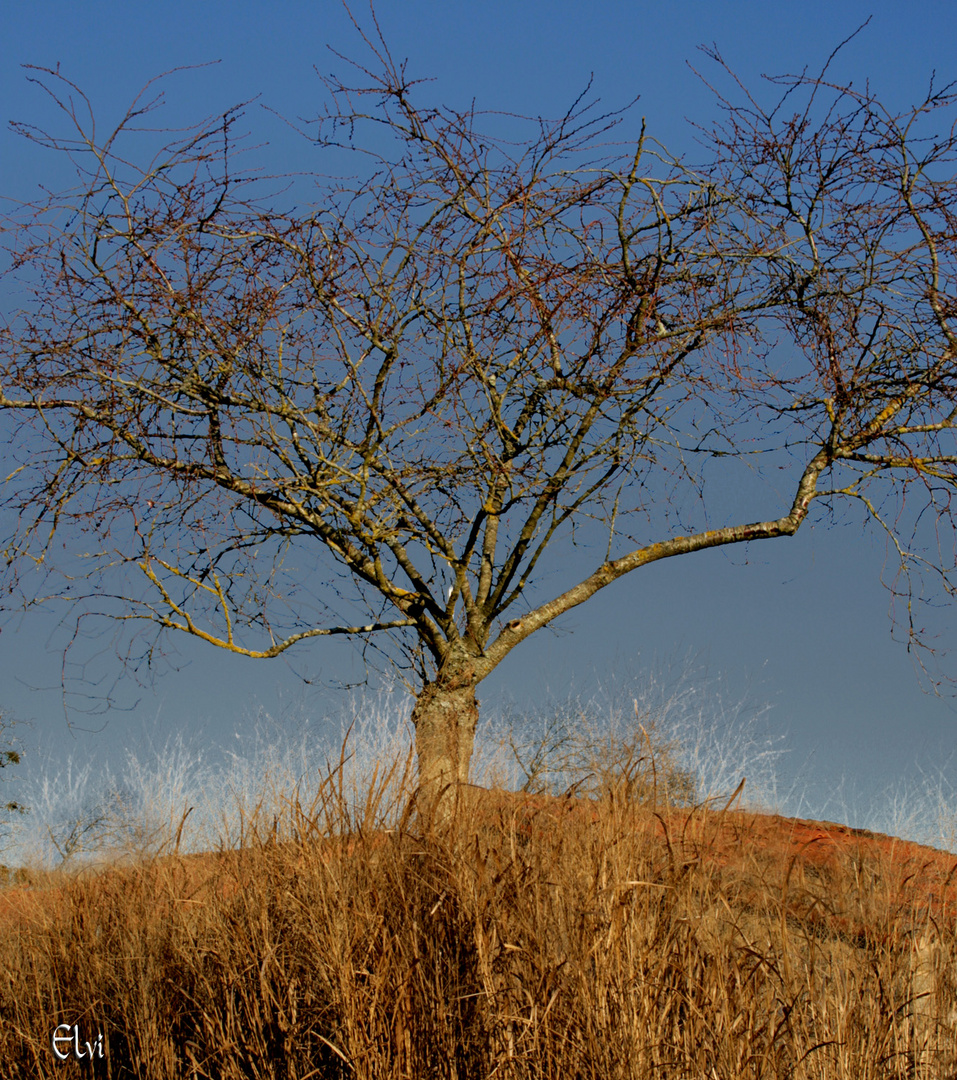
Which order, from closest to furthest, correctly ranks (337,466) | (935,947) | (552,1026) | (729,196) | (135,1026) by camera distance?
(552,1026) < (935,947) < (135,1026) < (337,466) < (729,196)

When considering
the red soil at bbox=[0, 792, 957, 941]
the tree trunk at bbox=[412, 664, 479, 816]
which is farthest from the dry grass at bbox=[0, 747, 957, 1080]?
the tree trunk at bbox=[412, 664, 479, 816]

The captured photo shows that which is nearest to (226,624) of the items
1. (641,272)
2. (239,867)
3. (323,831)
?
(239,867)

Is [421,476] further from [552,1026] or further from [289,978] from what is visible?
[552,1026]

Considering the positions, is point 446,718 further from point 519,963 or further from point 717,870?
point 519,963

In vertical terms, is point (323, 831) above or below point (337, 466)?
below

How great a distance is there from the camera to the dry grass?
7.97ft

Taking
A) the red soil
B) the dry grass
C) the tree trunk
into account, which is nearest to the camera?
the dry grass

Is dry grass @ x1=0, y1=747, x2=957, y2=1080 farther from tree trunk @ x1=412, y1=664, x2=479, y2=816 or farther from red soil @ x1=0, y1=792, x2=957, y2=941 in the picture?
tree trunk @ x1=412, y1=664, x2=479, y2=816

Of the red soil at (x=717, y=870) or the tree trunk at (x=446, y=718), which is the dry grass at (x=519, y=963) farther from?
the tree trunk at (x=446, y=718)

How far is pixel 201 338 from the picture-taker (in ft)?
18.4

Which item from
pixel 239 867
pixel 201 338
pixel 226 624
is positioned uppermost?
pixel 201 338

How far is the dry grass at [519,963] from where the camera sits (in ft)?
7.97

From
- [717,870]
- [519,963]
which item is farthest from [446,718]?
[519,963]

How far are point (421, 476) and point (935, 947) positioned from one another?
3607 millimetres
